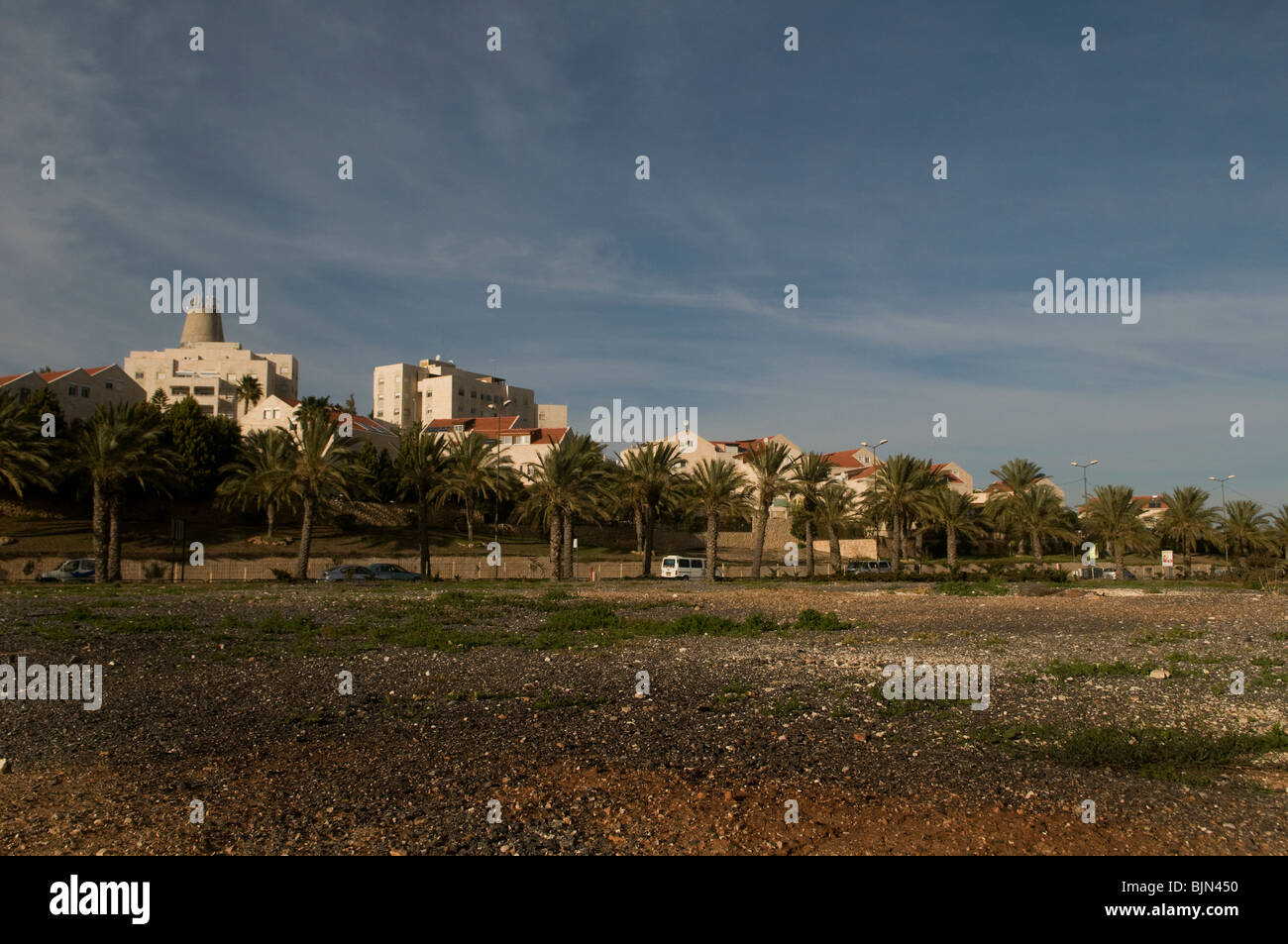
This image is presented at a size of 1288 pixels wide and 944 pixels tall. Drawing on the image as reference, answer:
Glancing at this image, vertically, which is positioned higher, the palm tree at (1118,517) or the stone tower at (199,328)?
the stone tower at (199,328)

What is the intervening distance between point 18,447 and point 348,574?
63.5 ft

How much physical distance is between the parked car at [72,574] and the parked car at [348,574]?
10908 mm

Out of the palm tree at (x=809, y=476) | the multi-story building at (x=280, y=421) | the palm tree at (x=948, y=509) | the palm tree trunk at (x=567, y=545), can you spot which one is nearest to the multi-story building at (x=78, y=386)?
the multi-story building at (x=280, y=421)

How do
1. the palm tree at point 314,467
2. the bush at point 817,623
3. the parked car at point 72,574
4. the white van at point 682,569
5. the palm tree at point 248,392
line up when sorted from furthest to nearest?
the palm tree at point 248,392, the white van at point 682,569, the palm tree at point 314,467, the parked car at point 72,574, the bush at point 817,623

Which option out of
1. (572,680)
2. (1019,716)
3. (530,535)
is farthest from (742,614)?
(530,535)

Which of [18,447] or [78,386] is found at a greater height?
[78,386]

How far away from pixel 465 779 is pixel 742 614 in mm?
19321

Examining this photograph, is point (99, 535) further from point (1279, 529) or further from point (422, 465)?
point (1279, 529)

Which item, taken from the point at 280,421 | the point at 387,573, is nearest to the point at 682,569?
the point at 387,573

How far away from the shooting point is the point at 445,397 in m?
133

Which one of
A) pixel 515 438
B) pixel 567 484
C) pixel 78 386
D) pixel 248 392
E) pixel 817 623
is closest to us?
pixel 817 623

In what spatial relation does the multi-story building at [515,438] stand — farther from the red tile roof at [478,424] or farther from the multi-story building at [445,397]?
the multi-story building at [445,397]

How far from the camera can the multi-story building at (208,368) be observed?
111 m
